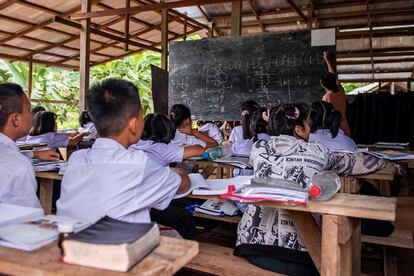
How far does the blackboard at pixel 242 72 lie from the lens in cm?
558

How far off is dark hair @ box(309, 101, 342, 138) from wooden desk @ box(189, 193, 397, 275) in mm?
1576

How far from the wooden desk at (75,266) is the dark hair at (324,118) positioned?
7.84 feet

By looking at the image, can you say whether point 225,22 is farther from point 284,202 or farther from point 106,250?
point 106,250

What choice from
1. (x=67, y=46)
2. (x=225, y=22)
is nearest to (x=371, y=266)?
(x=225, y=22)

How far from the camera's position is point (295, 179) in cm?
170

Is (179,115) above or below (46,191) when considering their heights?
above

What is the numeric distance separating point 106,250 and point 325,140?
8.12ft

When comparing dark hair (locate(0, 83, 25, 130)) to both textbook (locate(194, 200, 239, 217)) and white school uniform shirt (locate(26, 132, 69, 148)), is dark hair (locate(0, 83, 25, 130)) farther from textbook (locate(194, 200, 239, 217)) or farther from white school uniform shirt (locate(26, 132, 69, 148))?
white school uniform shirt (locate(26, 132, 69, 148))

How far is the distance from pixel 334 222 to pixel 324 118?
1.82m

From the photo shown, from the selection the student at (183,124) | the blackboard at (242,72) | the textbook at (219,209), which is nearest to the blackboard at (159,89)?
the blackboard at (242,72)

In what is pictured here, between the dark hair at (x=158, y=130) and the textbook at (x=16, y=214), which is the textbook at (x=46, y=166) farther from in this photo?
the textbook at (x=16, y=214)

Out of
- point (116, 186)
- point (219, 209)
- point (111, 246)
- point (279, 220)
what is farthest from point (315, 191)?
point (219, 209)

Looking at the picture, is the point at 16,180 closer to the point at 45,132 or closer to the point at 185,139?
the point at 185,139

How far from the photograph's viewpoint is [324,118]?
10.1ft
